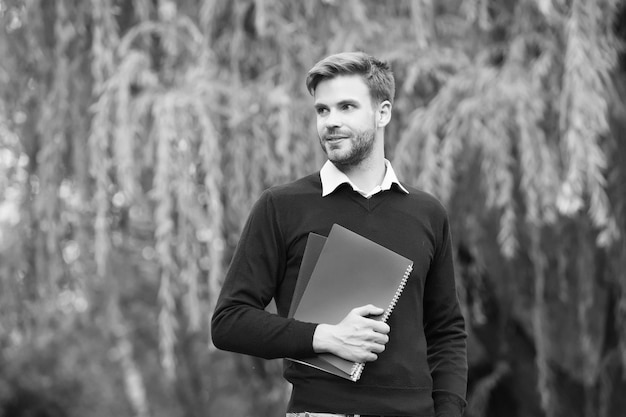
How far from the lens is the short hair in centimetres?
178

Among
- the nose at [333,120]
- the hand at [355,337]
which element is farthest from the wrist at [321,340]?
the nose at [333,120]

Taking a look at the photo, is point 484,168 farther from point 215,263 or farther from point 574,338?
point 574,338

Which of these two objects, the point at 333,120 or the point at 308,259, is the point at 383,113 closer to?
the point at 333,120

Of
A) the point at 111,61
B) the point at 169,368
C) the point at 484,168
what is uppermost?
the point at 111,61

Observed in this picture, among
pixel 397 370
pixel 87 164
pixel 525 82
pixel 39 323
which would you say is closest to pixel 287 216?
pixel 397 370

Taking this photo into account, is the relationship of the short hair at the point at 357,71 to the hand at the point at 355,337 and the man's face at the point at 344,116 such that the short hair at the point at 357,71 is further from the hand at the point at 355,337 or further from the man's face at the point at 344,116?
the hand at the point at 355,337

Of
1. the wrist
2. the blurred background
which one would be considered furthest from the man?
the blurred background

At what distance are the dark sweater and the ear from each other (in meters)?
0.13

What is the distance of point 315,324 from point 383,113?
18.2 inches

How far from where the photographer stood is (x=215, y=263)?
3611 millimetres

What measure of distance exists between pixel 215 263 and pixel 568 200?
1351mm

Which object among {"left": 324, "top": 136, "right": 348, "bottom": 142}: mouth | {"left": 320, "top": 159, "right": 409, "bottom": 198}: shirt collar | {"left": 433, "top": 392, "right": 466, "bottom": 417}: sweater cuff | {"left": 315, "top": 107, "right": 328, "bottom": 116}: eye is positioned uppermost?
{"left": 315, "top": 107, "right": 328, "bottom": 116}: eye

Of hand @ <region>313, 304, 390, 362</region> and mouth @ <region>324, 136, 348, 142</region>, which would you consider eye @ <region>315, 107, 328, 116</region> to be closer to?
mouth @ <region>324, 136, 348, 142</region>

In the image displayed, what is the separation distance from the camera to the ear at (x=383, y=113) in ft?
6.09
